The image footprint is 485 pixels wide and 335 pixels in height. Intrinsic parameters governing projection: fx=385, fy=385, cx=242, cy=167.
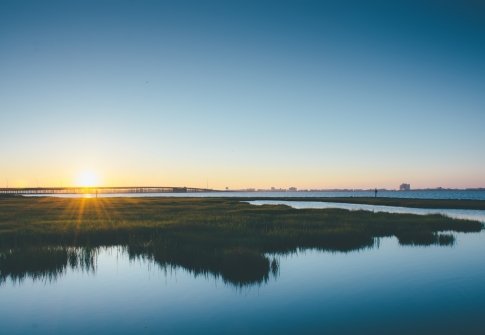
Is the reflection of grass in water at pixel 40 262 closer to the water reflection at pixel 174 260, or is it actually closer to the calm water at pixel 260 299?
the water reflection at pixel 174 260

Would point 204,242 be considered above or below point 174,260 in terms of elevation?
above

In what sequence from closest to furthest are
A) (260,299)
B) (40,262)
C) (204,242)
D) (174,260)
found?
(260,299) < (40,262) < (174,260) < (204,242)

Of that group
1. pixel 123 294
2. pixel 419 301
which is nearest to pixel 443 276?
pixel 419 301

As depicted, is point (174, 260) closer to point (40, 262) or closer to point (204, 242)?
point (204, 242)

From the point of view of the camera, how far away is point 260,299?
14961 millimetres

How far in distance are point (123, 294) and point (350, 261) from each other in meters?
12.8

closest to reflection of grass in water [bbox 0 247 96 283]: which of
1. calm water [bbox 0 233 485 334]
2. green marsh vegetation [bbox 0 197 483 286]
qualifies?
green marsh vegetation [bbox 0 197 483 286]

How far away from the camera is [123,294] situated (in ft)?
52.3

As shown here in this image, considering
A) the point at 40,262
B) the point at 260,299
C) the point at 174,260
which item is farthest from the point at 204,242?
the point at 260,299

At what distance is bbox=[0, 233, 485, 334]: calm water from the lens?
12250 mm

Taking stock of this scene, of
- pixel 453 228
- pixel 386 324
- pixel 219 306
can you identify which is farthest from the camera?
pixel 453 228

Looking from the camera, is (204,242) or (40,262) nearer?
(40,262)

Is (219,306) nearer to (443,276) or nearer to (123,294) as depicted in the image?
(123,294)

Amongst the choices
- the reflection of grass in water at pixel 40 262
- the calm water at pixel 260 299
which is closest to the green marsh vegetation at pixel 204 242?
the reflection of grass in water at pixel 40 262
